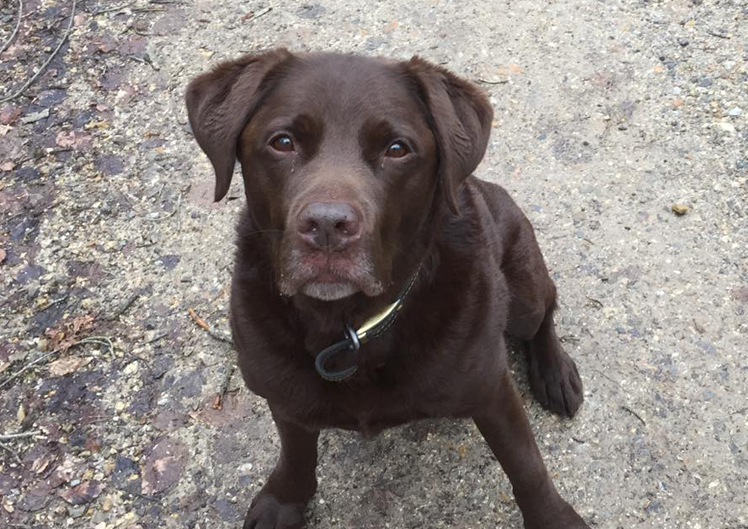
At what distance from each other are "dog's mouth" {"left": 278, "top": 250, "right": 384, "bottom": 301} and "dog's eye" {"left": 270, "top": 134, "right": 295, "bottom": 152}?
308 mm

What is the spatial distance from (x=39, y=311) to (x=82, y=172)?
0.87 meters

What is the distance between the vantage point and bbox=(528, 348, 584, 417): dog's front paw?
321cm

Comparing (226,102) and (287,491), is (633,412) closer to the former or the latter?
(287,491)

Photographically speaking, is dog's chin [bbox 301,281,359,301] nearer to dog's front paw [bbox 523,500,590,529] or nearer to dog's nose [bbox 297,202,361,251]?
dog's nose [bbox 297,202,361,251]

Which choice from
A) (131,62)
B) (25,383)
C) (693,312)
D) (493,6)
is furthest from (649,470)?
(131,62)

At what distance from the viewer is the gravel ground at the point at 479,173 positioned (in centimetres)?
313

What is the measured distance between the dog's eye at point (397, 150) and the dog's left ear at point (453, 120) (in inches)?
4.3

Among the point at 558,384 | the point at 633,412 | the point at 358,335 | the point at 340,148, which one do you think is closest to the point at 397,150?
the point at 340,148

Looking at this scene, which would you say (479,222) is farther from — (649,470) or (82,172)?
(82,172)

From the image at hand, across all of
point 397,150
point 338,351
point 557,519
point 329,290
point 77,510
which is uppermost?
point 397,150

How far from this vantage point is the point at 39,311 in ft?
12.3

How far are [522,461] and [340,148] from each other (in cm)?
124

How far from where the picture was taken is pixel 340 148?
2.23 meters

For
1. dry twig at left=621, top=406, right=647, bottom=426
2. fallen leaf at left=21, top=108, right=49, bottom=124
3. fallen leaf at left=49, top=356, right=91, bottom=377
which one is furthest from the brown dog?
fallen leaf at left=21, top=108, right=49, bottom=124
